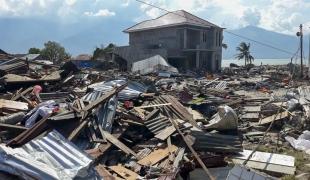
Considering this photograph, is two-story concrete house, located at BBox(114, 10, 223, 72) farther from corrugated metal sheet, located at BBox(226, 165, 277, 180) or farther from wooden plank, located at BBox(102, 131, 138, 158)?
corrugated metal sheet, located at BBox(226, 165, 277, 180)

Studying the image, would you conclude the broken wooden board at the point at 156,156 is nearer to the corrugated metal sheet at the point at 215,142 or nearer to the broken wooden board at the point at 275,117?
the corrugated metal sheet at the point at 215,142

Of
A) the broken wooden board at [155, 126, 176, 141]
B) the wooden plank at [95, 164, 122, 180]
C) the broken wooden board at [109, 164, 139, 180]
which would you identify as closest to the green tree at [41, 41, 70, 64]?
the broken wooden board at [155, 126, 176, 141]

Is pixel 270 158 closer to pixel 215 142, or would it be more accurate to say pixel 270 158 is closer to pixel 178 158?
pixel 215 142

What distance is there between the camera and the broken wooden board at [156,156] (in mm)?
8555

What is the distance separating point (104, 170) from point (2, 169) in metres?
2.09

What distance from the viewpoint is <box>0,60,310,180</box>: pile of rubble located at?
7.17 metres

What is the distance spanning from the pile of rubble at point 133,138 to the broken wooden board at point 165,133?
3cm

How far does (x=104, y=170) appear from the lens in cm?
782

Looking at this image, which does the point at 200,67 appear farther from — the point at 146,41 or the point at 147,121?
the point at 147,121

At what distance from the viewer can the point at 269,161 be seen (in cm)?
955

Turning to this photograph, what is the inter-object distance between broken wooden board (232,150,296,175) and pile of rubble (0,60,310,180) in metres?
0.02

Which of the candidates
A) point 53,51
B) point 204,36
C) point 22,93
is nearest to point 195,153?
point 22,93

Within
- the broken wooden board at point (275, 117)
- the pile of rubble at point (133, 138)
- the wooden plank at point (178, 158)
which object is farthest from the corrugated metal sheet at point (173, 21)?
the wooden plank at point (178, 158)

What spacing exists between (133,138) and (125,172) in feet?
6.56
